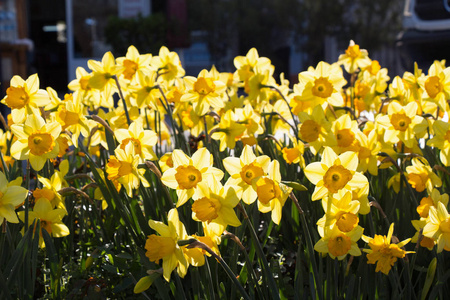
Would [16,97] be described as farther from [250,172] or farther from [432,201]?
[432,201]

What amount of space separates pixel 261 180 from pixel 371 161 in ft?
1.57

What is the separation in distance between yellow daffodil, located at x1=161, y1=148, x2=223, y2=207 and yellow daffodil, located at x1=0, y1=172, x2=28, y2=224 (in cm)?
29

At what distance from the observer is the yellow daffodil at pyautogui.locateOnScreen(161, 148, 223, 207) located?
1191mm

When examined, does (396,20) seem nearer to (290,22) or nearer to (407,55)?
(290,22)

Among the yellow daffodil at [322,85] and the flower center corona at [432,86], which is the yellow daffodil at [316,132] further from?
the flower center corona at [432,86]

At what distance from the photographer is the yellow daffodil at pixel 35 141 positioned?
1372 millimetres

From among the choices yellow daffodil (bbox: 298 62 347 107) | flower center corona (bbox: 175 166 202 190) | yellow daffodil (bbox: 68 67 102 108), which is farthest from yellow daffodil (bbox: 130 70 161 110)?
flower center corona (bbox: 175 166 202 190)

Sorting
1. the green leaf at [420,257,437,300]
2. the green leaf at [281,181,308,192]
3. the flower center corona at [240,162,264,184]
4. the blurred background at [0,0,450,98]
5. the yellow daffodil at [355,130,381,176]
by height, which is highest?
the flower center corona at [240,162,264,184]

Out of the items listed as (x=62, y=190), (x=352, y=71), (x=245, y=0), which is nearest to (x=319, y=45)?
(x=245, y=0)

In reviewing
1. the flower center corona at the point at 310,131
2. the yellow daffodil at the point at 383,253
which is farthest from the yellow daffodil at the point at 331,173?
the flower center corona at the point at 310,131

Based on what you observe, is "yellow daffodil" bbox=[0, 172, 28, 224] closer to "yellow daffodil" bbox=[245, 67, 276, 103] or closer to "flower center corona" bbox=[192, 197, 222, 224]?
"flower center corona" bbox=[192, 197, 222, 224]

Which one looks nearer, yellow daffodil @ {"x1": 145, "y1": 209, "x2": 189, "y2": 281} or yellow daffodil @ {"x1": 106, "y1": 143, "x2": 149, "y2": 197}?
yellow daffodil @ {"x1": 145, "y1": 209, "x2": 189, "y2": 281}

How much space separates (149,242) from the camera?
3.59ft

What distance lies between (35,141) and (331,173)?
674 mm
